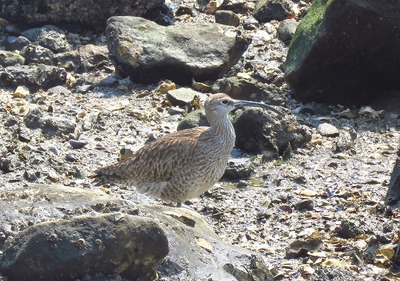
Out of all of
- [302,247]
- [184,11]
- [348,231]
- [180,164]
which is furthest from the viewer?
[184,11]

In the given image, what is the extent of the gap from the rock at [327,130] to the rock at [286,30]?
3.06m

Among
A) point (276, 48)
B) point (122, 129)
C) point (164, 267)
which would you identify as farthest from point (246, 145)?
point (164, 267)

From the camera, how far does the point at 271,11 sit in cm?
1658

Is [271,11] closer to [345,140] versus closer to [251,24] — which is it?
[251,24]

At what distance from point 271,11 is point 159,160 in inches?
257

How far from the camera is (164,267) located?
25.4 feet

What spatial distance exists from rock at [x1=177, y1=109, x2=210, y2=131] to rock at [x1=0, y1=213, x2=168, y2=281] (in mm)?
4996

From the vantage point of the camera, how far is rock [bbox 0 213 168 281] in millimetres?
7047

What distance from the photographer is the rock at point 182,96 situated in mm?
13594

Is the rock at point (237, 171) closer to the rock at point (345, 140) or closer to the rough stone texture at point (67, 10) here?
the rock at point (345, 140)

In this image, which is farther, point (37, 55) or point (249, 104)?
point (37, 55)

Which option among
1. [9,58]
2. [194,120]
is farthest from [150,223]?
[9,58]

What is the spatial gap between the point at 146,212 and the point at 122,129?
464cm

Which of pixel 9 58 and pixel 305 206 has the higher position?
pixel 305 206
